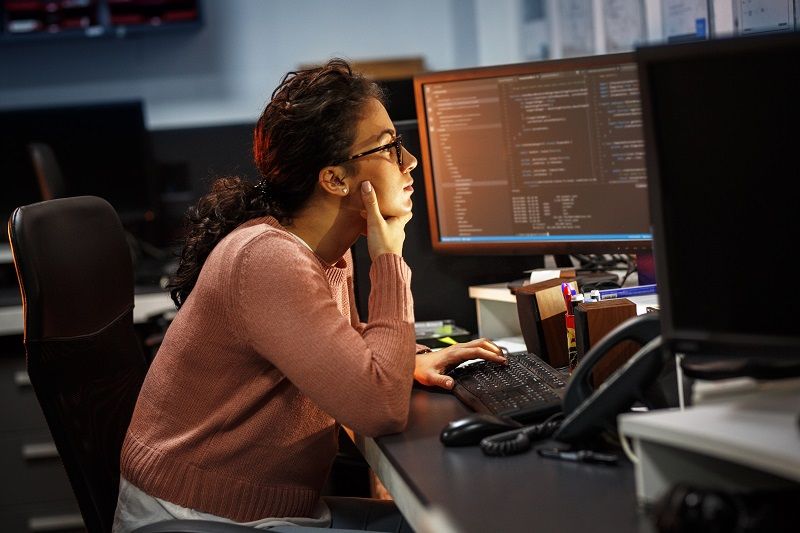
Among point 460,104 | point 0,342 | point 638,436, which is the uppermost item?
point 460,104

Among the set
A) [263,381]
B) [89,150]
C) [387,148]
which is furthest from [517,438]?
[89,150]

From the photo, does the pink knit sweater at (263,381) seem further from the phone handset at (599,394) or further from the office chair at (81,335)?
the phone handset at (599,394)

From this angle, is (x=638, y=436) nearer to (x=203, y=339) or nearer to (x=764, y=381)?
(x=764, y=381)

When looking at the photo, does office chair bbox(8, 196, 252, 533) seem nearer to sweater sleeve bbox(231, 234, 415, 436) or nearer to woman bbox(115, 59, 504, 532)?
woman bbox(115, 59, 504, 532)

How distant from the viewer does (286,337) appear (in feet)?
4.59

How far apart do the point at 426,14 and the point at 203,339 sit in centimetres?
373

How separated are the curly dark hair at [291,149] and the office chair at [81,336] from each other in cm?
13

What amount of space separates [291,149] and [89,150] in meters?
2.80

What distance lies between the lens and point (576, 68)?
1.94 metres

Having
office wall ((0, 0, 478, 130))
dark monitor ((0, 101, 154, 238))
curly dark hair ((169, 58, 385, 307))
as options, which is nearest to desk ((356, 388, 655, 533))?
curly dark hair ((169, 58, 385, 307))

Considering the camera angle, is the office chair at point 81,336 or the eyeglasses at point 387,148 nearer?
the office chair at point 81,336

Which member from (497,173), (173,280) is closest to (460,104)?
(497,173)

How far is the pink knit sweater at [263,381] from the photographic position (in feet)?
4.60

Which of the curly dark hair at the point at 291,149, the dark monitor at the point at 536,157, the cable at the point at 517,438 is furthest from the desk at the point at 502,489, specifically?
the dark monitor at the point at 536,157
